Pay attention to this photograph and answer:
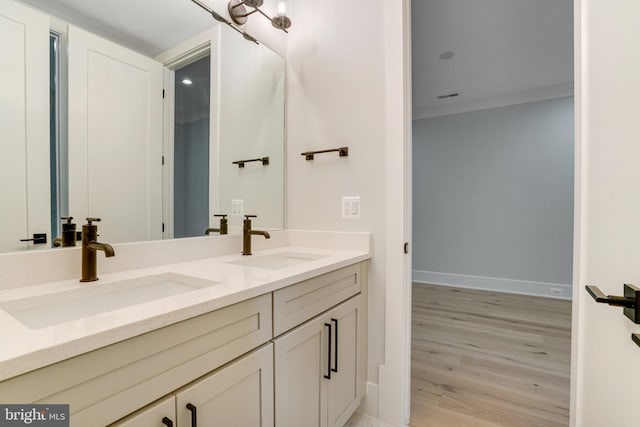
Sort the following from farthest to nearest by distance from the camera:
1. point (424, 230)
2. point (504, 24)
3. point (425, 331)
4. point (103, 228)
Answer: point (424, 230)
point (425, 331)
point (504, 24)
point (103, 228)

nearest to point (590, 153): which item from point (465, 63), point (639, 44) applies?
point (639, 44)

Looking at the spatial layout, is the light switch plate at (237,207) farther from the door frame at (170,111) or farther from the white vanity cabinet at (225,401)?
the white vanity cabinet at (225,401)

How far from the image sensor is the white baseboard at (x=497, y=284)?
11.8ft

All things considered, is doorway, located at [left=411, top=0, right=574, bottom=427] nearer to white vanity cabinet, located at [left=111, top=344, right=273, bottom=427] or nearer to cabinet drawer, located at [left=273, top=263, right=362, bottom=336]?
cabinet drawer, located at [left=273, top=263, right=362, bottom=336]

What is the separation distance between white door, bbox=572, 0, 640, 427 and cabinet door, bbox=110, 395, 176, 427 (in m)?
1.03

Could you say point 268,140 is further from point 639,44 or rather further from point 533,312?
point 533,312

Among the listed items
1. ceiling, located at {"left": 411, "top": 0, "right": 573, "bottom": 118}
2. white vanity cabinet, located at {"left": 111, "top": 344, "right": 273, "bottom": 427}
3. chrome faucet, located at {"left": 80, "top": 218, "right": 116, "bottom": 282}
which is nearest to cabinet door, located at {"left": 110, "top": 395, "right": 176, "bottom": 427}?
white vanity cabinet, located at {"left": 111, "top": 344, "right": 273, "bottom": 427}

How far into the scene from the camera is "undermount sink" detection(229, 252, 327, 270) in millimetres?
1451

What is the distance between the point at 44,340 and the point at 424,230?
4530mm

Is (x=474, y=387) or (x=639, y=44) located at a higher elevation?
(x=639, y=44)

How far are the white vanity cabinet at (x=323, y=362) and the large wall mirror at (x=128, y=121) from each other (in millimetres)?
694

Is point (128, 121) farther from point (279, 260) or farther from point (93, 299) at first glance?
point (279, 260)

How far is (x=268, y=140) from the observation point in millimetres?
1833

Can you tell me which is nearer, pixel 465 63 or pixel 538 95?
pixel 465 63
